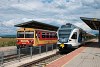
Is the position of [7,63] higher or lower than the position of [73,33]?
lower

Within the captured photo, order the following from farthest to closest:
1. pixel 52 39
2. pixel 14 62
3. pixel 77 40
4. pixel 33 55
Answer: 1. pixel 52 39
2. pixel 77 40
3. pixel 33 55
4. pixel 14 62

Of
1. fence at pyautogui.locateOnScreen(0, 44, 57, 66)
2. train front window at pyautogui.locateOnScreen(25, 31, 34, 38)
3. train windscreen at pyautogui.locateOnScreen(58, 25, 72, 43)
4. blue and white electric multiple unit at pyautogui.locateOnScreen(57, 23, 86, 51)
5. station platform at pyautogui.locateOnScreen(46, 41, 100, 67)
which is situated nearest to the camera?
station platform at pyautogui.locateOnScreen(46, 41, 100, 67)

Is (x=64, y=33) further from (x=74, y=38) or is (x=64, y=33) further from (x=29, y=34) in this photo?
(x=29, y=34)

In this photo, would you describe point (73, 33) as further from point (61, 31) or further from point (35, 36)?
point (35, 36)

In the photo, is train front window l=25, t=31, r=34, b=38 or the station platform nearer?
the station platform

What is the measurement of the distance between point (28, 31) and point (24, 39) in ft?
3.51

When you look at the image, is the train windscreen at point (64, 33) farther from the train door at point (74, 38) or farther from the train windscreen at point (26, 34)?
the train windscreen at point (26, 34)

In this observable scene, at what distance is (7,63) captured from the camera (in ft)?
60.1

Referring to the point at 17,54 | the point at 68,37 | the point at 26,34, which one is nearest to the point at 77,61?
the point at 17,54

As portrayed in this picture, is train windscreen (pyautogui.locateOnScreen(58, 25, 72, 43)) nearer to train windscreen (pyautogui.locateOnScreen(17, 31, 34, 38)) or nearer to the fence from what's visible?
train windscreen (pyautogui.locateOnScreen(17, 31, 34, 38))

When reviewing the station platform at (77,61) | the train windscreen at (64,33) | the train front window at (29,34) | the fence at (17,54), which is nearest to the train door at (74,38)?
the train windscreen at (64,33)

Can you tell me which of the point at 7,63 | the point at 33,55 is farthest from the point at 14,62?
the point at 33,55

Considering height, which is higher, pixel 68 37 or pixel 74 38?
pixel 68 37

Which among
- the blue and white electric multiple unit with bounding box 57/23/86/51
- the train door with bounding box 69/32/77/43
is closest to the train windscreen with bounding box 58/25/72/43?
the blue and white electric multiple unit with bounding box 57/23/86/51
